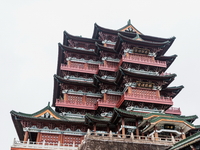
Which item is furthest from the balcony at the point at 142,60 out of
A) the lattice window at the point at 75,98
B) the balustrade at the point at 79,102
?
the lattice window at the point at 75,98

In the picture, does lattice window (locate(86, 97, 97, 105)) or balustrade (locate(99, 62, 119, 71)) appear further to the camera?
balustrade (locate(99, 62, 119, 71))

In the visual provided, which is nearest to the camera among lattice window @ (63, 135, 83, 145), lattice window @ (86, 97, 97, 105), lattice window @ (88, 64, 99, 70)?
lattice window @ (63, 135, 83, 145)

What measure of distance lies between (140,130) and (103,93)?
984 centimetres

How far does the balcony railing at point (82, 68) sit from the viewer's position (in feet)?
118

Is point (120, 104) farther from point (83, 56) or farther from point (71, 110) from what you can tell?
point (83, 56)

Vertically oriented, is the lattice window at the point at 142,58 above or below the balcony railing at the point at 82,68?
above

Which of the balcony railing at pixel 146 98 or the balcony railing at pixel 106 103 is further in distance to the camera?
the balcony railing at pixel 106 103

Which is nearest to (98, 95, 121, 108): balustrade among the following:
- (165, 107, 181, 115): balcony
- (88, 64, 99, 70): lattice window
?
(88, 64, 99, 70): lattice window

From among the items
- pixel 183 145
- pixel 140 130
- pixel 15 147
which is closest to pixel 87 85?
pixel 140 130

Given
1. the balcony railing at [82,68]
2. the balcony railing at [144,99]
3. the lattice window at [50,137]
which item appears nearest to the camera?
the lattice window at [50,137]

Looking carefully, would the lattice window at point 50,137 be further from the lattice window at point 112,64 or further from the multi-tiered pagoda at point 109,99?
the lattice window at point 112,64

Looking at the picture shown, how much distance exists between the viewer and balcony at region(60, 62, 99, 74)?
3595 cm

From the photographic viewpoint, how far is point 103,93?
3375 centimetres

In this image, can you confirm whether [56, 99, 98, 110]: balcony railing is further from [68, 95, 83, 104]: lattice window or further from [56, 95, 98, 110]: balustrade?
[68, 95, 83, 104]: lattice window
